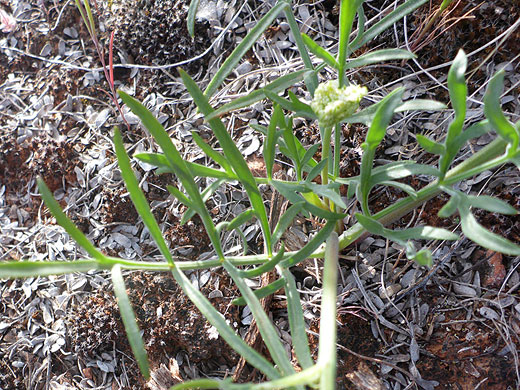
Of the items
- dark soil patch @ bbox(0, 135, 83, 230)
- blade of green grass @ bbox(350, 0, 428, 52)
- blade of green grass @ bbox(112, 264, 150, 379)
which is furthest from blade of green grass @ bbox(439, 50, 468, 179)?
dark soil patch @ bbox(0, 135, 83, 230)

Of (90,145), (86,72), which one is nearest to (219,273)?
(90,145)

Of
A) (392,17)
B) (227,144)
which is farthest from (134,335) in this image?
(392,17)

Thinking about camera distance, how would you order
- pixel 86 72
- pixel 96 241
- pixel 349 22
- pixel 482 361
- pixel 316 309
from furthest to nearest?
1. pixel 86 72
2. pixel 96 241
3. pixel 316 309
4. pixel 482 361
5. pixel 349 22

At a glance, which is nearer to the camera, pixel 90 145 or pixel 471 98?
pixel 471 98

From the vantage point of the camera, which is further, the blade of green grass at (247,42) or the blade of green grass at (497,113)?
the blade of green grass at (247,42)

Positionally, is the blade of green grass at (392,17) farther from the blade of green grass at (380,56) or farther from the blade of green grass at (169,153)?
the blade of green grass at (169,153)

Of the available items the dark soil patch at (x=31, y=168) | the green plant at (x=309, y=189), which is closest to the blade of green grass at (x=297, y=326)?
the green plant at (x=309, y=189)

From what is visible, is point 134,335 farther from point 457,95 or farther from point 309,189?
point 457,95

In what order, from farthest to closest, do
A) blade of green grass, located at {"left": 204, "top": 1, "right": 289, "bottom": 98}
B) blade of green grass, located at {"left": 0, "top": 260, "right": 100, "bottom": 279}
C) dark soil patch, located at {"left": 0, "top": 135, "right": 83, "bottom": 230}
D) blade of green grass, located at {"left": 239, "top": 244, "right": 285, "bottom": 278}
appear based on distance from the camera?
dark soil patch, located at {"left": 0, "top": 135, "right": 83, "bottom": 230} → blade of green grass, located at {"left": 204, "top": 1, "right": 289, "bottom": 98} → blade of green grass, located at {"left": 239, "top": 244, "right": 285, "bottom": 278} → blade of green grass, located at {"left": 0, "top": 260, "right": 100, "bottom": 279}

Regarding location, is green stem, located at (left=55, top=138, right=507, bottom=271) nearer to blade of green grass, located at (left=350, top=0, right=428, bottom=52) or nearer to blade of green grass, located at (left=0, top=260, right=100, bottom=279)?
blade of green grass, located at (left=0, top=260, right=100, bottom=279)

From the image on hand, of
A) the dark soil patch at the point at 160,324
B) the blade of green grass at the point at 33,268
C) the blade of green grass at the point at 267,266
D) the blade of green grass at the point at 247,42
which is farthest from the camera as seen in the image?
the dark soil patch at the point at 160,324

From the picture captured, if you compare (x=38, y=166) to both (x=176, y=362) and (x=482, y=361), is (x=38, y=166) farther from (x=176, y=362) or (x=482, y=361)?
(x=482, y=361)
